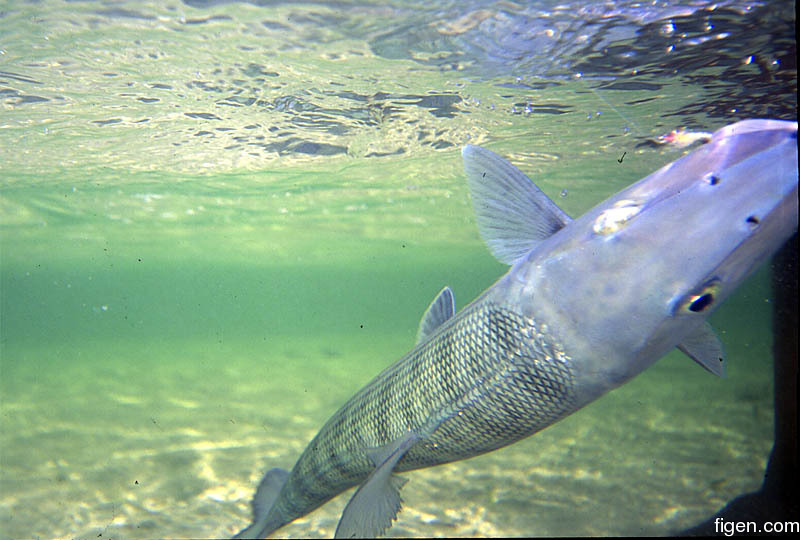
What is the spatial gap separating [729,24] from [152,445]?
13.7 m

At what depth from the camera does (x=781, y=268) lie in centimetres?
659

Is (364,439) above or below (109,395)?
above

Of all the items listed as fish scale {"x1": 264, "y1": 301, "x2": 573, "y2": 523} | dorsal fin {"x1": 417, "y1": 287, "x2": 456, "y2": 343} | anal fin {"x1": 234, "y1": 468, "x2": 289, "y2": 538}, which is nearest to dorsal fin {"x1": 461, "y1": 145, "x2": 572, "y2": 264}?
fish scale {"x1": 264, "y1": 301, "x2": 573, "y2": 523}

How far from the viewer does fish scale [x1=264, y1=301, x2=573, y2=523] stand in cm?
234

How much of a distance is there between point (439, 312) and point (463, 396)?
76 centimetres

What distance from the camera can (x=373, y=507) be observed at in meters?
2.59

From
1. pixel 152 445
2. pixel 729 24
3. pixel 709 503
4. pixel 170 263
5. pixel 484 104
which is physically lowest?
pixel 170 263

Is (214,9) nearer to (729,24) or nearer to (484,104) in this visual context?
(484,104)

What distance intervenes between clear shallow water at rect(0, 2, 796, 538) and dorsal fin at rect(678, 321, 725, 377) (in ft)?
14.9

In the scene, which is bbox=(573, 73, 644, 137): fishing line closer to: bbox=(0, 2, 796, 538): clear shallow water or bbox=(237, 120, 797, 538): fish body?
bbox=(0, 2, 796, 538): clear shallow water

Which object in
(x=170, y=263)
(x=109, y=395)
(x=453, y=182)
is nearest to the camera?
(x=109, y=395)

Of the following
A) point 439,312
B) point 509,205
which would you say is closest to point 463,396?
point 439,312

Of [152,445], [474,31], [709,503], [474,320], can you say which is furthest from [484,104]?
[152,445]

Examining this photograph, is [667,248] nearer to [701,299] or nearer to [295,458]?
[701,299]
